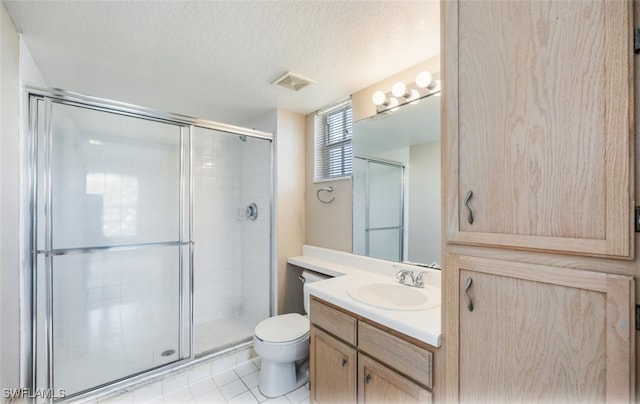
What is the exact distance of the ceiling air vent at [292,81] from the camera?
190cm

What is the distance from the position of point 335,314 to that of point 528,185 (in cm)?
105

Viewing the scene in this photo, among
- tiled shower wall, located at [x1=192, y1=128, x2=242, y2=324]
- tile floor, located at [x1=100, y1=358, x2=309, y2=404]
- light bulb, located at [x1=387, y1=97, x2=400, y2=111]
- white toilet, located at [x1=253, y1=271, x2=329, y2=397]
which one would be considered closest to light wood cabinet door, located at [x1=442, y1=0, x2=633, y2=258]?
light bulb, located at [x1=387, y1=97, x2=400, y2=111]

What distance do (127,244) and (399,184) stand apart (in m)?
2.29

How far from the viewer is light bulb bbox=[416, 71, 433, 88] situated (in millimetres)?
1664

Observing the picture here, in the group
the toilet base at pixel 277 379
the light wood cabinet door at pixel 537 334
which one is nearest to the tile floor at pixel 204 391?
the toilet base at pixel 277 379

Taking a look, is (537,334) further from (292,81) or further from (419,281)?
(292,81)

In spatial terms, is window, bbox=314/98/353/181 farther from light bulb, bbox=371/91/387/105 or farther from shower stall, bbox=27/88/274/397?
shower stall, bbox=27/88/274/397

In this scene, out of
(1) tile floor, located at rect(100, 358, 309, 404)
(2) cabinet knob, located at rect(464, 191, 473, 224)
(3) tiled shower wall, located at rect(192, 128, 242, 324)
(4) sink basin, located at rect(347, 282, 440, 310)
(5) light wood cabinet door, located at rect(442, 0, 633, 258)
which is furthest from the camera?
(3) tiled shower wall, located at rect(192, 128, 242, 324)

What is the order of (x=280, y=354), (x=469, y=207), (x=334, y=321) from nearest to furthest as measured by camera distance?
(x=469, y=207) → (x=334, y=321) → (x=280, y=354)

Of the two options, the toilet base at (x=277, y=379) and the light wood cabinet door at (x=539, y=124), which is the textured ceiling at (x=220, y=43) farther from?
the toilet base at (x=277, y=379)

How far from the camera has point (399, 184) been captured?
1878 mm

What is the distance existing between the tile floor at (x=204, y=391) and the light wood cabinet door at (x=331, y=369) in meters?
0.33

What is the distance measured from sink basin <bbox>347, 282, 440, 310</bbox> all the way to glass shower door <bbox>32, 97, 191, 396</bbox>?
150cm
